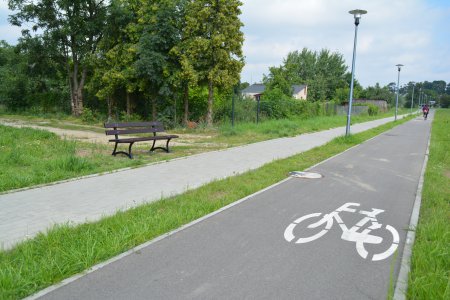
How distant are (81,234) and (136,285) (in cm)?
134

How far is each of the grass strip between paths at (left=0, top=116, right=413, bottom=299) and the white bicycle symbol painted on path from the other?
4.47 ft

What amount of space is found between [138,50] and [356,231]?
15806 mm

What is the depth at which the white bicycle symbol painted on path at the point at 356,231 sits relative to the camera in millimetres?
4262

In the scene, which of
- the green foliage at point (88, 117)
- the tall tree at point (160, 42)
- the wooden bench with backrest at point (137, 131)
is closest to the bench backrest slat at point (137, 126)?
the wooden bench with backrest at point (137, 131)

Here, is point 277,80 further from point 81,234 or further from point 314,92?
point 81,234

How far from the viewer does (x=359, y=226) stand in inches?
200

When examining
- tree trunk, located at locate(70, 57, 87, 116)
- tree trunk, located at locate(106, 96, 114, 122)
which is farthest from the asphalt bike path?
tree trunk, located at locate(70, 57, 87, 116)

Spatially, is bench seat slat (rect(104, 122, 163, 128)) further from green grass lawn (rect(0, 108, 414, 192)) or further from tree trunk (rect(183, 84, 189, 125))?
tree trunk (rect(183, 84, 189, 125))

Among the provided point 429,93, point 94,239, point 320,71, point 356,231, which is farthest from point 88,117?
point 429,93

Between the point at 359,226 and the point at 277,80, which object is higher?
the point at 277,80

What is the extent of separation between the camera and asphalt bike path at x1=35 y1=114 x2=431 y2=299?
10.7 feet

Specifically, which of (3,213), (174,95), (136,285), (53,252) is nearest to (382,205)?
(136,285)

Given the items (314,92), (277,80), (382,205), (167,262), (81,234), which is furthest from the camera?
(314,92)

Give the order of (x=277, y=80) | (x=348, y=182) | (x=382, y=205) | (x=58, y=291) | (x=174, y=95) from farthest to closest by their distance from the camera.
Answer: (x=277, y=80)
(x=174, y=95)
(x=348, y=182)
(x=382, y=205)
(x=58, y=291)
